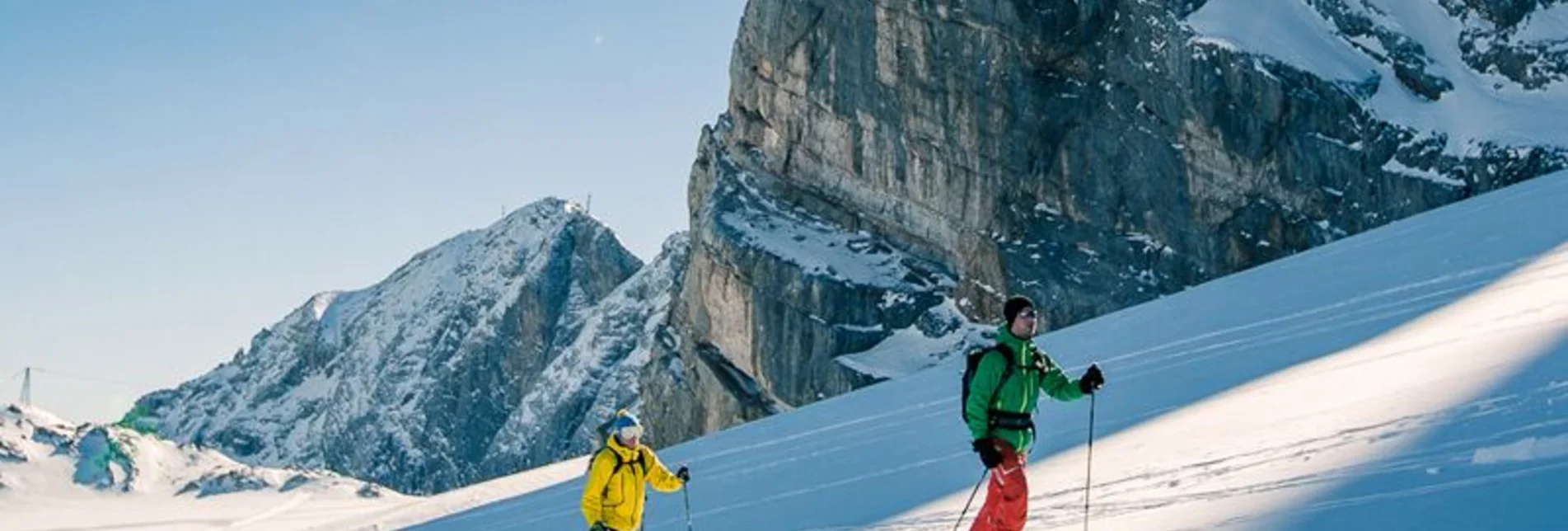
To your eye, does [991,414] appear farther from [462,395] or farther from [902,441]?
[462,395]

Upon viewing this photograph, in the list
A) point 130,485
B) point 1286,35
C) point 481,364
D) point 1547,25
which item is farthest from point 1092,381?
point 481,364

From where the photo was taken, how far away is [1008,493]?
28.6ft

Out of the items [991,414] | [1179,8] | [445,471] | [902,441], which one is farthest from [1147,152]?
[445,471]

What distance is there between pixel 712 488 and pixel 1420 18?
5588 centimetres

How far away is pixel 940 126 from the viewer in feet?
232

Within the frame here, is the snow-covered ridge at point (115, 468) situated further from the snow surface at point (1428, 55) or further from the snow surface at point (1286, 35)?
the snow surface at point (1428, 55)

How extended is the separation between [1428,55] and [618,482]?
60.5 meters

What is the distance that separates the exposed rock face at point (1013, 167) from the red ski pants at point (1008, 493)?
5483 cm

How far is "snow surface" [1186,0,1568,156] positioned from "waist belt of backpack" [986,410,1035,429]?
184 feet

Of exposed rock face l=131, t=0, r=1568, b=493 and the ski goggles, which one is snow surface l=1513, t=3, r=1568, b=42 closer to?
exposed rock face l=131, t=0, r=1568, b=493

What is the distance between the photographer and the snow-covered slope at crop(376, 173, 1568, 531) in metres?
8.43

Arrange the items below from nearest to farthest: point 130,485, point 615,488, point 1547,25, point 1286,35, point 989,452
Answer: point 989,452 < point 615,488 < point 130,485 < point 1547,25 < point 1286,35

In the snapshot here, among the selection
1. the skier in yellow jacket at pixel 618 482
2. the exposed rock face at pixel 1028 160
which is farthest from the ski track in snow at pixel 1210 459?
the exposed rock face at pixel 1028 160

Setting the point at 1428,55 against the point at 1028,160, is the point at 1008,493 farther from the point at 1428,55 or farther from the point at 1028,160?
the point at 1028,160
